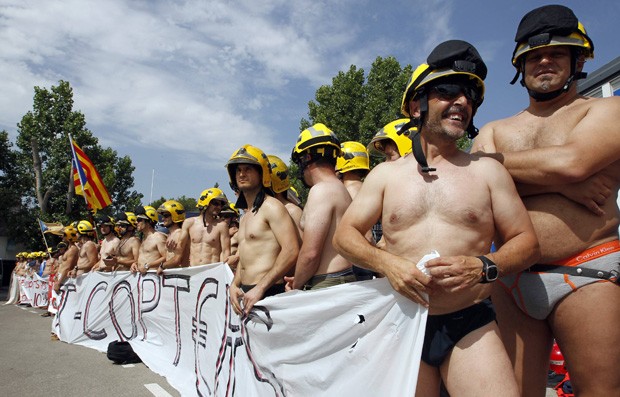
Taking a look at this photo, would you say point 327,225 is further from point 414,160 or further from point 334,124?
point 334,124

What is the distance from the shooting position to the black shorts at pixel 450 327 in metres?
2.01

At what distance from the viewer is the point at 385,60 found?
2450 cm

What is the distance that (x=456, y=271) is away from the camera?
184cm

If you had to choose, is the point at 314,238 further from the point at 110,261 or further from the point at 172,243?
the point at 110,261

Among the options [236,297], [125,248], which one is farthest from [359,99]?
[236,297]

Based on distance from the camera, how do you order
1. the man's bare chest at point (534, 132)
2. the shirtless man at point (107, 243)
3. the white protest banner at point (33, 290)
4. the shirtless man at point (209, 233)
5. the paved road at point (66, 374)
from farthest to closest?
the white protest banner at point (33, 290), the shirtless man at point (107, 243), the shirtless man at point (209, 233), the paved road at point (66, 374), the man's bare chest at point (534, 132)

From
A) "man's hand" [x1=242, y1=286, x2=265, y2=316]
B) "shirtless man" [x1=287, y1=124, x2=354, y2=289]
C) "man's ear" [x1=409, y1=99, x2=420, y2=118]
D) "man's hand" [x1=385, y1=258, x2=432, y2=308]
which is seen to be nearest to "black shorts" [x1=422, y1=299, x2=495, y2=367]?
"man's hand" [x1=385, y1=258, x2=432, y2=308]

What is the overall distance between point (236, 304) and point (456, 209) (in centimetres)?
233

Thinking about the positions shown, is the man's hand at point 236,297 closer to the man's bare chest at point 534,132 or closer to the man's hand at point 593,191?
the man's bare chest at point 534,132

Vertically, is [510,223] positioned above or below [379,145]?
below

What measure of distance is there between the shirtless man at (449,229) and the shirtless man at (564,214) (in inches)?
10.5

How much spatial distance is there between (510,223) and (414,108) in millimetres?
809

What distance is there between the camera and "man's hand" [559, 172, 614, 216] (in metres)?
2.13

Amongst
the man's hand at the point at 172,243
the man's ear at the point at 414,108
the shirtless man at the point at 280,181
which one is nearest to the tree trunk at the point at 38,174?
the man's hand at the point at 172,243
